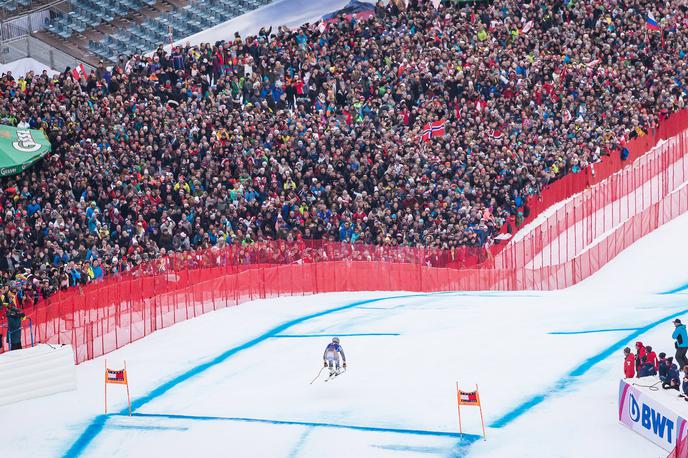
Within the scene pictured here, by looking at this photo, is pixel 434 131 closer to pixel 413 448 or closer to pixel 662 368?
pixel 413 448

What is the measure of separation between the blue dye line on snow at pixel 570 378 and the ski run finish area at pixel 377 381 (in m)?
0.04

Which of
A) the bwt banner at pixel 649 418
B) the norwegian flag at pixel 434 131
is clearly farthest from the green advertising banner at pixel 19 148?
the bwt banner at pixel 649 418

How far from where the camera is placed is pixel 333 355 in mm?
29547

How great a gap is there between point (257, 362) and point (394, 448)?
8.01 meters

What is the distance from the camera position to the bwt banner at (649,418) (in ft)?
74.9

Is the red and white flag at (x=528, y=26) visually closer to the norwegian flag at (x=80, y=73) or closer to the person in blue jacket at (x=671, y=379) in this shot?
the norwegian flag at (x=80, y=73)

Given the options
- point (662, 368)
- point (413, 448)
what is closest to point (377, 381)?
point (413, 448)

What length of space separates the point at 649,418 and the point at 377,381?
24.8ft

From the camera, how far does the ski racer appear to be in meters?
29.4

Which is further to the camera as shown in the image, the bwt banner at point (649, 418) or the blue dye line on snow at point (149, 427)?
the blue dye line on snow at point (149, 427)

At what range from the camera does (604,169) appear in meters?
43.6

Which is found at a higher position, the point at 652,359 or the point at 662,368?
the point at 652,359

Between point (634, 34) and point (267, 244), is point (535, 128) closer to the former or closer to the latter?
point (634, 34)

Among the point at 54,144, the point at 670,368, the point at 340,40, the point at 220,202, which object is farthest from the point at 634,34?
the point at 670,368
